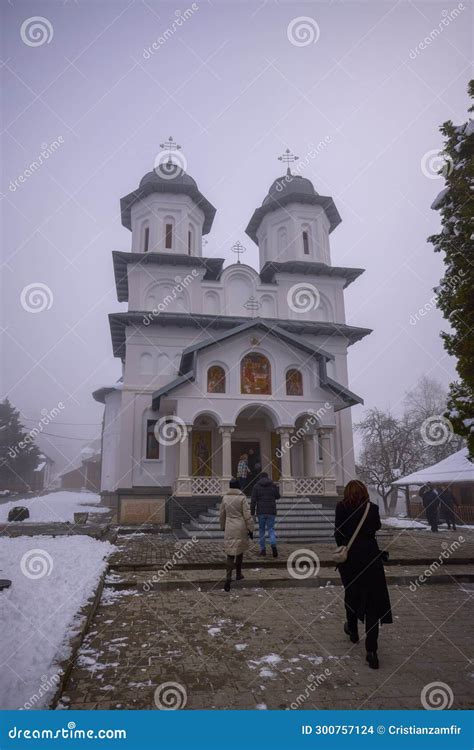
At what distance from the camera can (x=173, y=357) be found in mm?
20125

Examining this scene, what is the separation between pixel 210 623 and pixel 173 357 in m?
15.3

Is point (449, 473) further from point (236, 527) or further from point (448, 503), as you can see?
point (236, 527)

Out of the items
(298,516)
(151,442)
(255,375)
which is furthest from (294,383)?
(151,442)

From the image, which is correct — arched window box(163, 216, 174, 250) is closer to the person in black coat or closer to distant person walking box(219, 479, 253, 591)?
distant person walking box(219, 479, 253, 591)

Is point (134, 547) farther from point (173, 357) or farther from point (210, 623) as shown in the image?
point (173, 357)

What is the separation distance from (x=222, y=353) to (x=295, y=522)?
6.47 m

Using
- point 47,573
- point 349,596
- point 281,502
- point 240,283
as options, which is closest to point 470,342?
point 349,596

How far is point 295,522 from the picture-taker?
13742 mm

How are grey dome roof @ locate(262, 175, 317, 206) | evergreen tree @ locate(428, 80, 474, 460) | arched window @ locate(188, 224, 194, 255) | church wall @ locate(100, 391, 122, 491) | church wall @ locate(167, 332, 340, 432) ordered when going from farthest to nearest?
church wall @ locate(100, 391, 122, 491) → grey dome roof @ locate(262, 175, 317, 206) → arched window @ locate(188, 224, 194, 255) → church wall @ locate(167, 332, 340, 432) → evergreen tree @ locate(428, 80, 474, 460)

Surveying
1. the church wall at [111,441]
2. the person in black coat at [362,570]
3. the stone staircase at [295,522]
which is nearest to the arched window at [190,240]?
the church wall at [111,441]

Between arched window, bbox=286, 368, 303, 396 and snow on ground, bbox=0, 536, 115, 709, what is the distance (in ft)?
30.8

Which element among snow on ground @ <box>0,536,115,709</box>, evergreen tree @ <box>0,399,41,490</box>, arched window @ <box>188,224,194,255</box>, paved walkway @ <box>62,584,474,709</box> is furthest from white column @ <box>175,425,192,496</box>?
evergreen tree @ <box>0,399,41,490</box>

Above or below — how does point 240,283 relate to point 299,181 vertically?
below

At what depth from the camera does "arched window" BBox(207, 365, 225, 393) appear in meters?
16.8
